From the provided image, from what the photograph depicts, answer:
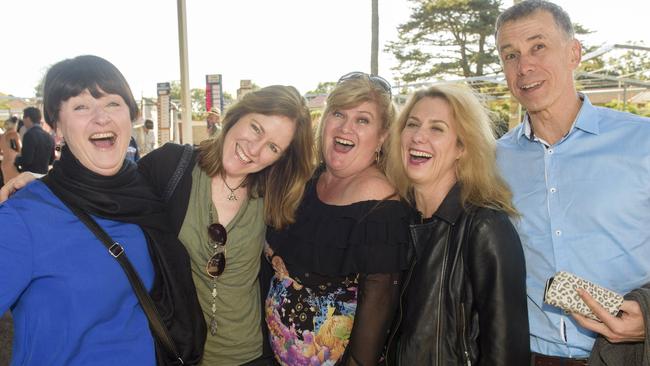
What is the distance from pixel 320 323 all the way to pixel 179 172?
108 centimetres

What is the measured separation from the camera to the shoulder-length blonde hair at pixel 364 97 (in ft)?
8.73

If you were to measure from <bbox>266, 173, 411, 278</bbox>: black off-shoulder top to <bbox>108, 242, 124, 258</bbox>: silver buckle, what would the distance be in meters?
0.94

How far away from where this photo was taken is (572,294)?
1.77 metres

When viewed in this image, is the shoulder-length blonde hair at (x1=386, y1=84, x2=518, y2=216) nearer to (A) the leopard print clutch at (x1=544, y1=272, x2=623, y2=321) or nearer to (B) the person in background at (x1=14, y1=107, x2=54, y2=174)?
(A) the leopard print clutch at (x1=544, y1=272, x2=623, y2=321)

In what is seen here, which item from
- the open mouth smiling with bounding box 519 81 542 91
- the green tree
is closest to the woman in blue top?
the open mouth smiling with bounding box 519 81 542 91

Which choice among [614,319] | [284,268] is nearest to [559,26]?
Result: [614,319]

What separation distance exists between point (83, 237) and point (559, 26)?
2.39 metres

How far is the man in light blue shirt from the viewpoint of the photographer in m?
2.09

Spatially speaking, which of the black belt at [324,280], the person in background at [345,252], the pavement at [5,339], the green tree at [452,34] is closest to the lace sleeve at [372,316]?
the person in background at [345,252]

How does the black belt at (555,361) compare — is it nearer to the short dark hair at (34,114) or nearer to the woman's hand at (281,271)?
the woman's hand at (281,271)

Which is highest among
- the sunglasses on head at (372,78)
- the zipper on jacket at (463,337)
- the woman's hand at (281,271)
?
the sunglasses on head at (372,78)

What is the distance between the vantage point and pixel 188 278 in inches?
83.0

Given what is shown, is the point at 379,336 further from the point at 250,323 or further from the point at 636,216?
the point at 636,216

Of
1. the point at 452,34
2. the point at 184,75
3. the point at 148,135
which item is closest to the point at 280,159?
the point at 184,75
